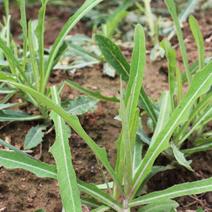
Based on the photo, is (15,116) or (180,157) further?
(15,116)

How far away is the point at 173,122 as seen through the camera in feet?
3.61

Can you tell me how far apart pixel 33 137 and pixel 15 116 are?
0.29ft

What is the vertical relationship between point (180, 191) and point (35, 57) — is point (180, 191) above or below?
below

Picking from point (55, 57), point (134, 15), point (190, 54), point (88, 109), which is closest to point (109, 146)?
A: point (88, 109)

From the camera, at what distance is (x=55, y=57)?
4.86 feet

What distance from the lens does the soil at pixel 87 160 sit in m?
1.21

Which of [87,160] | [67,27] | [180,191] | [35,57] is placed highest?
[67,27]

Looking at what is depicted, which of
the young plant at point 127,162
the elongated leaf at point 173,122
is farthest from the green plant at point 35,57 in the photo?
the elongated leaf at point 173,122

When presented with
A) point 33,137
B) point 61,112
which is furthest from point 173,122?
point 33,137

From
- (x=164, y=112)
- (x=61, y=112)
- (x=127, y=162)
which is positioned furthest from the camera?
(x=164, y=112)

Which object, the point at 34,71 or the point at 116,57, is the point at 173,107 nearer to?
the point at 116,57

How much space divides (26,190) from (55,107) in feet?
1.14

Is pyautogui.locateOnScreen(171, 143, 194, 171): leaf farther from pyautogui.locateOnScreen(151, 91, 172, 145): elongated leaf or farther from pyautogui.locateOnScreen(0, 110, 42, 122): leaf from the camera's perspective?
pyautogui.locateOnScreen(0, 110, 42, 122): leaf

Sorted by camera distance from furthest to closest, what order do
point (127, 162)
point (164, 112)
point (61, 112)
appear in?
point (164, 112)
point (127, 162)
point (61, 112)
